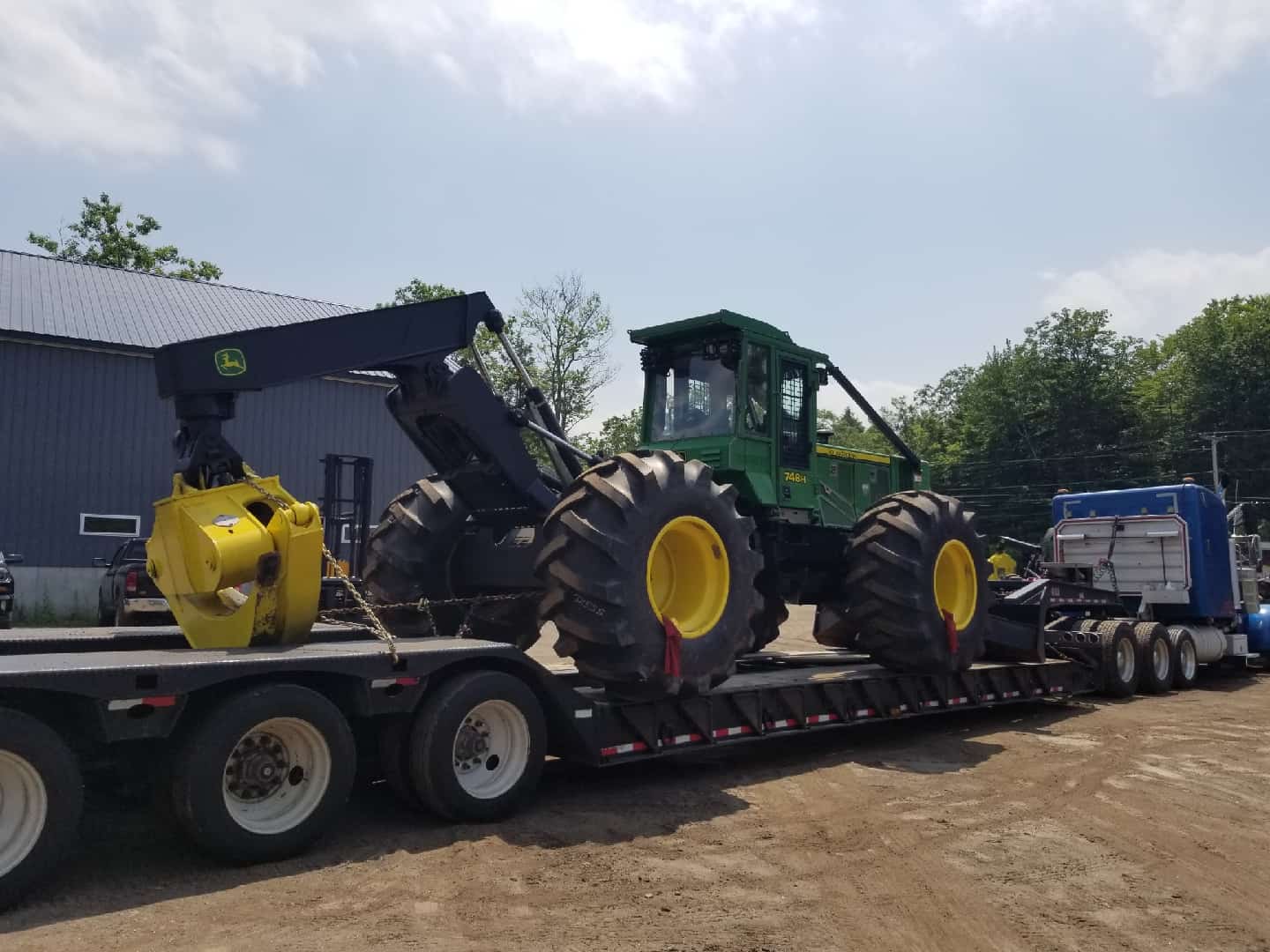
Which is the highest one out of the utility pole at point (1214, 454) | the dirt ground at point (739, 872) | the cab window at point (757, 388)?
the utility pole at point (1214, 454)

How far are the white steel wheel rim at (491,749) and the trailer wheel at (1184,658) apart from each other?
11.2m

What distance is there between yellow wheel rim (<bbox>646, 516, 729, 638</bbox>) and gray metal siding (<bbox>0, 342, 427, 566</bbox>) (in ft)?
50.8

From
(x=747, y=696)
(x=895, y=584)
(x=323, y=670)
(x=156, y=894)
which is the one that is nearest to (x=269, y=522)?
(x=323, y=670)

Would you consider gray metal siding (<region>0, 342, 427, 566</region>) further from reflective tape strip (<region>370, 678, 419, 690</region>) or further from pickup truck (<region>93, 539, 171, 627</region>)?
reflective tape strip (<region>370, 678, 419, 690</region>)

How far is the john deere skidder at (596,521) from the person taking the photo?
6.44 meters

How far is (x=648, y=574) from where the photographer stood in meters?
7.14

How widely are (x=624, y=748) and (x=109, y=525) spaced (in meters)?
16.8

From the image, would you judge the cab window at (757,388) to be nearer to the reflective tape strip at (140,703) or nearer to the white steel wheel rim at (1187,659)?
the reflective tape strip at (140,703)

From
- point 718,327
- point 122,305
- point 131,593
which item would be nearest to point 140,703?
point 718,327

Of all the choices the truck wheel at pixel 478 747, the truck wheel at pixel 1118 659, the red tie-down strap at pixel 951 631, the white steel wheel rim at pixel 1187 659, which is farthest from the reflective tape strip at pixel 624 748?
the white steel wheel rim at pixel 1187 659

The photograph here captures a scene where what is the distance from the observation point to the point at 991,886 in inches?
210

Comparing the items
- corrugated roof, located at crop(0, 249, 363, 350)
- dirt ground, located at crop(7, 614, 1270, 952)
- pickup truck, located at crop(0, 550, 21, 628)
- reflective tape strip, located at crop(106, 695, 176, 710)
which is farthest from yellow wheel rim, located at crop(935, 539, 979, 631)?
corrugated roof, located at crop(0, 249, 363, 350)

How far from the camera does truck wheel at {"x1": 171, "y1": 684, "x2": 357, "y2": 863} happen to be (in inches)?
199

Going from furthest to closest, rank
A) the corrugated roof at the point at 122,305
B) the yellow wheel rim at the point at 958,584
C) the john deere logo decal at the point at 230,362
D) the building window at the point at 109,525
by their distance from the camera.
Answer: the corrugated roof at the point at 122,305 → the building window at the point at 109,525 → the yellow wheel rim at the point at 958,584 → the john deere logo decal at the point at 230,362
